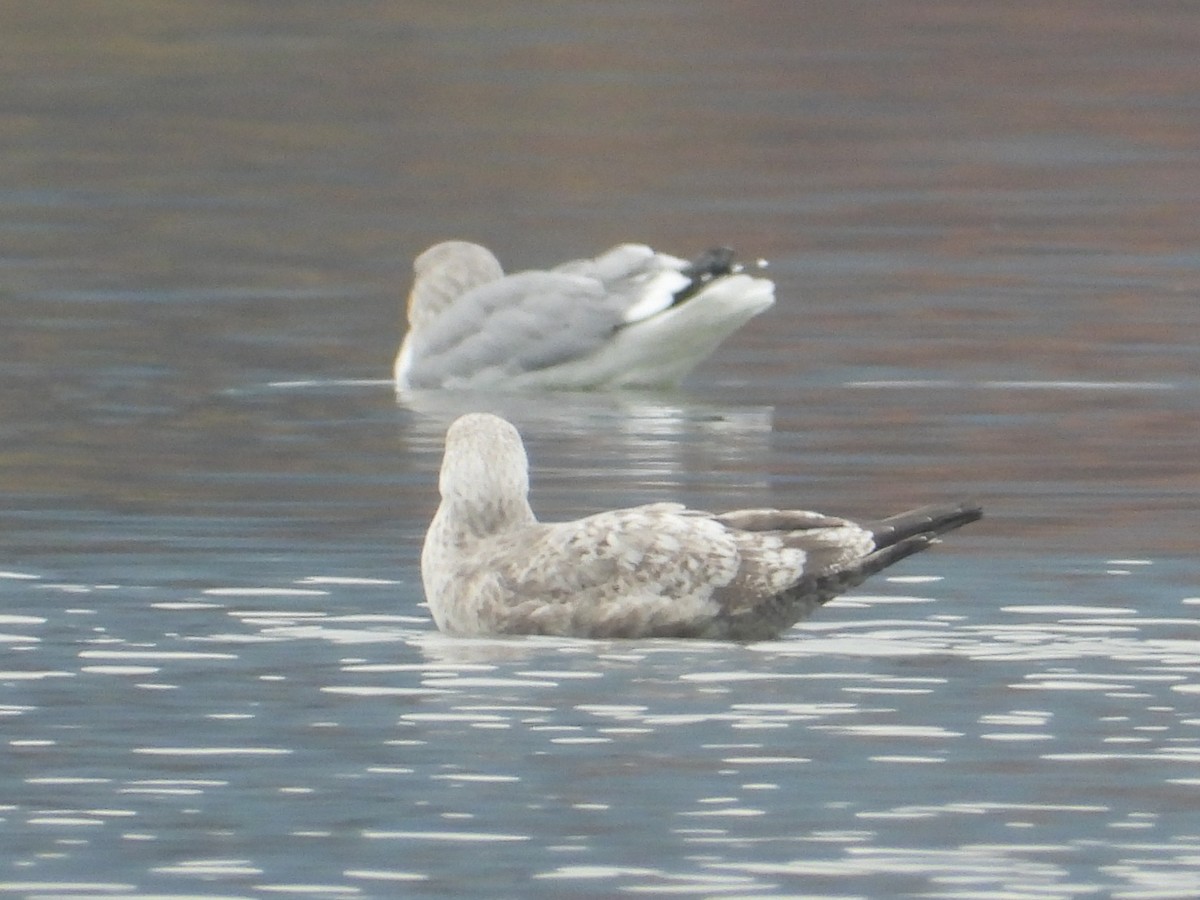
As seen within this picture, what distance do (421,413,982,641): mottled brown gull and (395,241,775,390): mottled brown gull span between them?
6247 mm

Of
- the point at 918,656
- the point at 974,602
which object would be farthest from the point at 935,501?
the point at 918,656

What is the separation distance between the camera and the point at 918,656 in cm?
1096

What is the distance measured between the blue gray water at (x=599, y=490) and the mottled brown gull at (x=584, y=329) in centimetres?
30

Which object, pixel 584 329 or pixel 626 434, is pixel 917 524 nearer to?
pixel 626 434

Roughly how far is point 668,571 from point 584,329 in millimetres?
6741

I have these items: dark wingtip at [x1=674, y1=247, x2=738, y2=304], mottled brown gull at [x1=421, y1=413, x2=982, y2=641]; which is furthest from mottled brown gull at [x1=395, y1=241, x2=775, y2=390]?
A: mottled brown gull at [x1=421, y1=413, x2=982, y2=641]

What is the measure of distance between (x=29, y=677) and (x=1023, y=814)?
3.11 m

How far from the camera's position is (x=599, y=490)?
14.2 meters

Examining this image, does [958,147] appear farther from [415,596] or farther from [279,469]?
[415,596]

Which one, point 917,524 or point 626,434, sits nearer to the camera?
point 917,524

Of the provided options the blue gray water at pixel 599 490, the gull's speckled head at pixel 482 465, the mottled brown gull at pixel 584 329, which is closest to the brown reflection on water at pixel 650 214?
the blue gray water at pixel 599 490

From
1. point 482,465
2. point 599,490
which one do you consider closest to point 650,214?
point 599,490

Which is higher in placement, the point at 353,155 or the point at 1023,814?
the point at 353,155

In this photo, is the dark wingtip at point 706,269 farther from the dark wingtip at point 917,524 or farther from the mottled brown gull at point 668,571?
the dark wingtip at point 917,524
